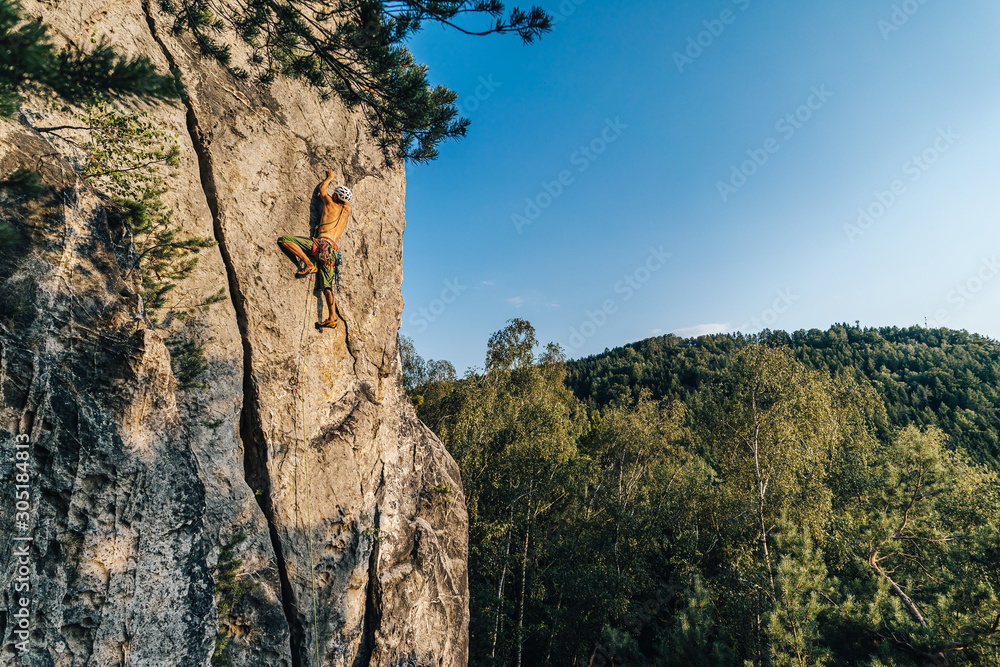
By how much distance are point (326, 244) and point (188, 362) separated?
3.03 metres

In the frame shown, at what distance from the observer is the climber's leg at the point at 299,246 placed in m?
7.42

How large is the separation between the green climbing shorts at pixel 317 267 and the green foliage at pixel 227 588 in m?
4.31

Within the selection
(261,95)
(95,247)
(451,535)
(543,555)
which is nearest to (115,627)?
(95,247)

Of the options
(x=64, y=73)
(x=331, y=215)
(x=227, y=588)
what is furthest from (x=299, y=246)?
(x=227, y=588)

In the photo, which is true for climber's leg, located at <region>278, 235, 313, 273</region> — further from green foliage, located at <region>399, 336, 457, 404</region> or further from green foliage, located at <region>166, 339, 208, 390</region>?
green foliage, located at <region>399, 336, 457, 404</region>

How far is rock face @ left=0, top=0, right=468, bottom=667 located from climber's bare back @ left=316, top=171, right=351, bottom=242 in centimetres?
27

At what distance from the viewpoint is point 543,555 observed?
17.4 meters

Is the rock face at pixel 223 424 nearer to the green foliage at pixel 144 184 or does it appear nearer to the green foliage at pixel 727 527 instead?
the green foliage at pixel 144 184

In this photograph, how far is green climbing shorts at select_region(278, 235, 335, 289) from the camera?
745cm

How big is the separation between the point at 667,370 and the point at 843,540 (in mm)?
72519

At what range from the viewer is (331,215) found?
8023mm

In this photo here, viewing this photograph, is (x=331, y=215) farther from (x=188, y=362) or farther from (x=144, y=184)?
(x=188, y=362)

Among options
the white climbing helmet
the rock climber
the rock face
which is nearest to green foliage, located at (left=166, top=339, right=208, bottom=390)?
the rock face

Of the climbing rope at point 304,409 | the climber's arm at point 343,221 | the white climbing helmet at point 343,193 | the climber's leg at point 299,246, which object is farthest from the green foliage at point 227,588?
the white climbing helmet at point 343,193
